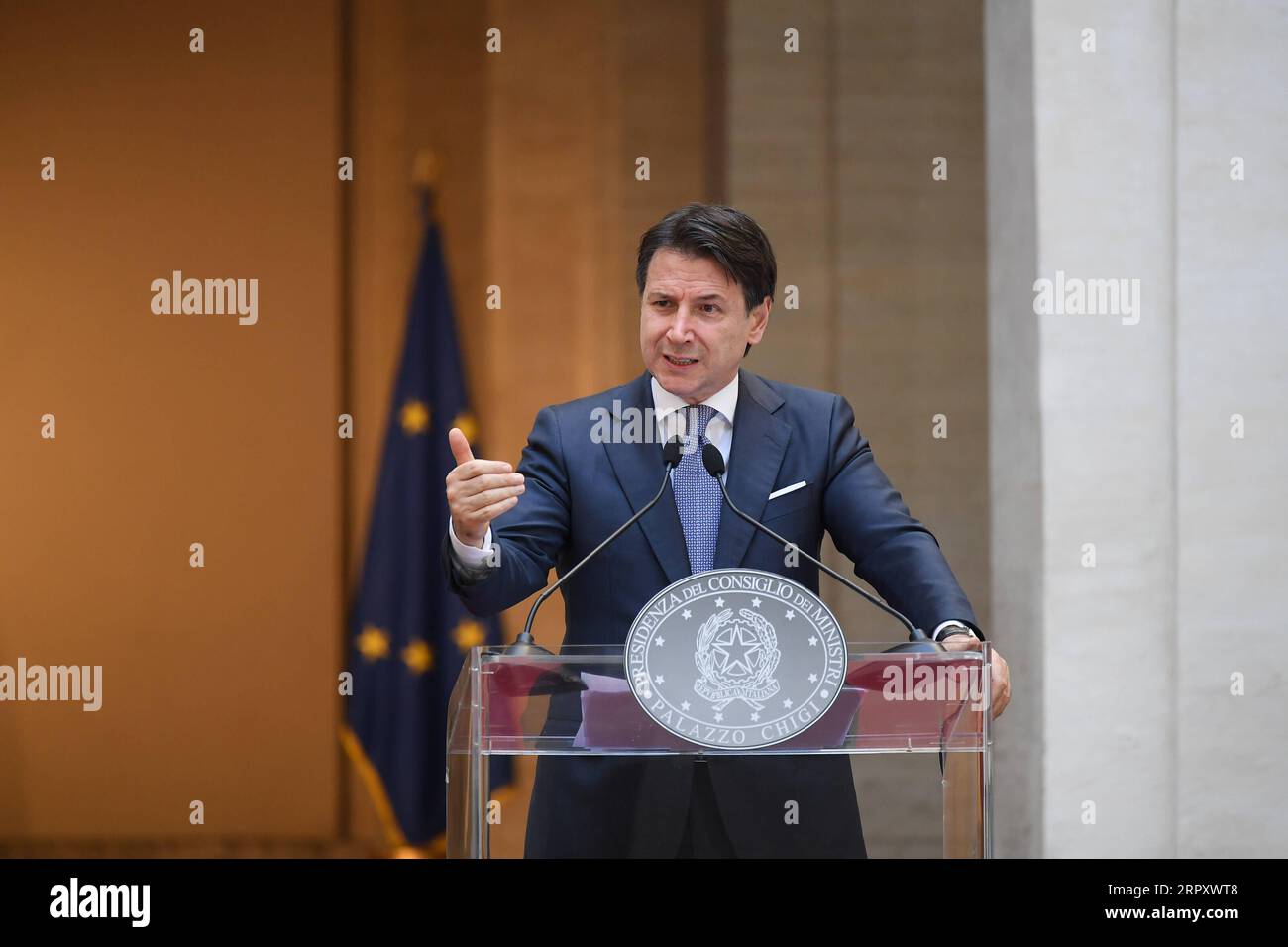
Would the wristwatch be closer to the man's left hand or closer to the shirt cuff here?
the man's left hand

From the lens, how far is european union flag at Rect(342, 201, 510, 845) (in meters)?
5.73

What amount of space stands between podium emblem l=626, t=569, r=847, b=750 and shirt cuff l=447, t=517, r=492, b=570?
1.36 ft

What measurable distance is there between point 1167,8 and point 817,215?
1.55 meters

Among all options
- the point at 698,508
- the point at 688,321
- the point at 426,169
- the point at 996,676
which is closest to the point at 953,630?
the point at 996,676

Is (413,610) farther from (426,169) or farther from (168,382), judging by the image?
(426,169)

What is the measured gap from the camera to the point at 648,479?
8.65 feet

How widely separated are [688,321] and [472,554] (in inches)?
25.2

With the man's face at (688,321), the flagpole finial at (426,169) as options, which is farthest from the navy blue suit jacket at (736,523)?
the flagpole finial at (426,169)

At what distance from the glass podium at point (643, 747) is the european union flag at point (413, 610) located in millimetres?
3726

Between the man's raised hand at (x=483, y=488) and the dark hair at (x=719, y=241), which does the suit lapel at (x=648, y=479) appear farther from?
the man's raised hand at (x=483, y=488)

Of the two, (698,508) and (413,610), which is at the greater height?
(698,508)

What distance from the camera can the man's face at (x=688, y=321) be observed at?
263cm
